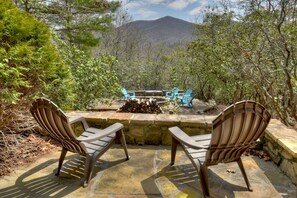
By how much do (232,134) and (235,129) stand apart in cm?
5

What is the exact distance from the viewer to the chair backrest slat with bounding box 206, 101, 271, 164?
1837 millimetres

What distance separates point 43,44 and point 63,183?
1975 millimetres

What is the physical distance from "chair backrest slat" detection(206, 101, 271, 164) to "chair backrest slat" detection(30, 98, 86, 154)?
48.8 inches

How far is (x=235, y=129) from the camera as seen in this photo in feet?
6.25

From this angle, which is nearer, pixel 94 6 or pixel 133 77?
pixel 94 6

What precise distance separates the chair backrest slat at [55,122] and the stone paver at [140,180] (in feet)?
1.23

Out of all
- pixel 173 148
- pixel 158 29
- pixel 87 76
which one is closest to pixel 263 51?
pixel 173 148

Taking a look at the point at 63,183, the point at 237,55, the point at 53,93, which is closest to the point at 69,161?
the point at 63,183

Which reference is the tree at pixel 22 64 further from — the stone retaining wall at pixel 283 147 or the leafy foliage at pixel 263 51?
the leafy foliage at pixel 263 51

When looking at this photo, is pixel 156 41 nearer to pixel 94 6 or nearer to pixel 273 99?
pixel 94 6

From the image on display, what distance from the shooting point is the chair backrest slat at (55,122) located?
6.52 feet

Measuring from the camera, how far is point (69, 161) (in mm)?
2729

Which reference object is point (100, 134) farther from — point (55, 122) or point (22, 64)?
point (22, 64)

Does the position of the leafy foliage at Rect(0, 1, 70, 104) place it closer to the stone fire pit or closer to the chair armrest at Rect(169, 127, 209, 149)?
the chair armrest at Rect(169, 127, 209, 149)
